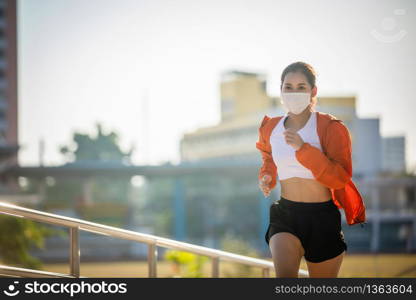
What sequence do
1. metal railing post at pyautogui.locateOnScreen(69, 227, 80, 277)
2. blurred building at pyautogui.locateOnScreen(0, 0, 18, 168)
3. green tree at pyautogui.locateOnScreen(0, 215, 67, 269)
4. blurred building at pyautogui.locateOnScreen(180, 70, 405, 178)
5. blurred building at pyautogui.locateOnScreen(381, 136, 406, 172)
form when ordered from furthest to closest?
blurred building at pyautogui.locateOnScreen(0, 0, 18, 168), blurred building at pyautogui.locateOnScreen(381, 136, 406, 172), blurred building at pyautogui.locateOnScreen(180, 70, 405, 178), green tree at pyautogui.locateOnScreen(0, 215, 67, 269), metal railing post at pyautogui.locateOnScreen(69, 227, 80, 277)

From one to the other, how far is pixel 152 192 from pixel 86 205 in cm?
4551

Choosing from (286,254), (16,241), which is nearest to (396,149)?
(16,241)

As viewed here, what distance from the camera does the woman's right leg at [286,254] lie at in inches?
136

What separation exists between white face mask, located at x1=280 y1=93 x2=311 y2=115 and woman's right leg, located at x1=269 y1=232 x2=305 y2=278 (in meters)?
0.63

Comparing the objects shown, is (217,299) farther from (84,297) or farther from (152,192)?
Answer: (152,192)

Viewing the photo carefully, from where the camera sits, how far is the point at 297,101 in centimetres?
356

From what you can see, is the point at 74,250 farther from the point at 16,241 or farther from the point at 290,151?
the point at 16,241

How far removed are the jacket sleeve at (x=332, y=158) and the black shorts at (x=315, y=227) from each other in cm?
18

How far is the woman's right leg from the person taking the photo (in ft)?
11.3

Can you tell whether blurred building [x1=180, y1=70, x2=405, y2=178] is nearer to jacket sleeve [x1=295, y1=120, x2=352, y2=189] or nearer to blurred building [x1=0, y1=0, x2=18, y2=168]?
blurred building [x1=0, y1=0, x2=18, y2=168]

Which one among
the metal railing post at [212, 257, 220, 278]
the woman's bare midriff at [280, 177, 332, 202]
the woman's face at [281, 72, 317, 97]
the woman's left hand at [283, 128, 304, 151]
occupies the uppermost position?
the woman's face at [281, 72, 317, 97]

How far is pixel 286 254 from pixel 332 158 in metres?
0.52

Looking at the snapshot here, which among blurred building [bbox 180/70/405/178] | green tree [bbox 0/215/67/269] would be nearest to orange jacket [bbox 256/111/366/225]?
green tree [bbox 0/215/67/269]

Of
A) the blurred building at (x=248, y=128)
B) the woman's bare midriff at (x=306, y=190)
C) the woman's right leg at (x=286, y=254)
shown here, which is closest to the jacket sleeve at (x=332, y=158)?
the woman's bare midriff at (x=306, y=190)
